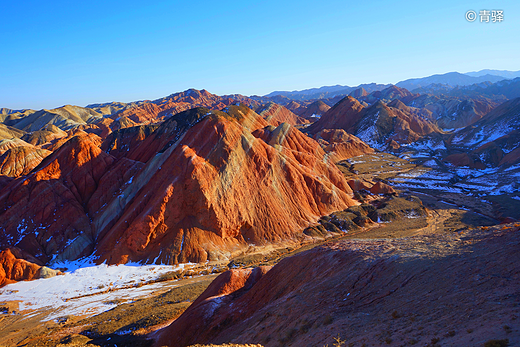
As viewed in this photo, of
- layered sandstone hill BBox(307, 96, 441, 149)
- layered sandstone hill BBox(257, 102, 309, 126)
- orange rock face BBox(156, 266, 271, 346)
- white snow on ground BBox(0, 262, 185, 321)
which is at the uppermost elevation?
layered sandstone hill BBox(257, 102, 309, 126)

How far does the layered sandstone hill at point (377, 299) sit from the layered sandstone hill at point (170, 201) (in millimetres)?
16757

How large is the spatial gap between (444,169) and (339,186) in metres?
50.8

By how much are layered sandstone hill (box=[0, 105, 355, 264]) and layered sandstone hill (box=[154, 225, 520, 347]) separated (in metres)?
16.8

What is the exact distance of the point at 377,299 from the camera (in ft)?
40.0

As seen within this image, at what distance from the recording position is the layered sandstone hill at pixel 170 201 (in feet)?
113

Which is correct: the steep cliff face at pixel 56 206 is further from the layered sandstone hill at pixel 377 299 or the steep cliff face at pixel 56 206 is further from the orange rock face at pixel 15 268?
the layered sandstone hill at pixel 377 299

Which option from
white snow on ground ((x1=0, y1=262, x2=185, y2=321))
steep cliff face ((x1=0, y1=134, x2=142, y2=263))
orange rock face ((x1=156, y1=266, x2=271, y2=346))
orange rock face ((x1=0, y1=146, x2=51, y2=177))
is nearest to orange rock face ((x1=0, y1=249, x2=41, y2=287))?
white snow on ground ((x1=0, y1=262, x2=185, y2=321))

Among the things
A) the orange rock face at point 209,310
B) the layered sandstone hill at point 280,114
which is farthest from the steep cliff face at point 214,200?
the layered sandstone hill at point 280,114

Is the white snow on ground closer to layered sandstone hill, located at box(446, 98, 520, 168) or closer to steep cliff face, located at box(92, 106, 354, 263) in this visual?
steep cliff face, located at box(92, 106, 354, 263)

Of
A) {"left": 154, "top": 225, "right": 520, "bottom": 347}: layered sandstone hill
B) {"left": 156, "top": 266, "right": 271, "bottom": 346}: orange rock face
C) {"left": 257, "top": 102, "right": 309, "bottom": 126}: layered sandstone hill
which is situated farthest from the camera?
{"left": 257, "top": 102, "right": 309, "bottom": 126}: layered sandstone hill

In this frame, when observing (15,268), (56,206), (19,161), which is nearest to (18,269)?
(15,268)

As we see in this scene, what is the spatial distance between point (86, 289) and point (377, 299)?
30056 millimetres

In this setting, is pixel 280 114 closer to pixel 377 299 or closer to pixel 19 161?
pixel 19 161

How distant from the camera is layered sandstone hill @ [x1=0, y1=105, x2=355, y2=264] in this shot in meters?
34.5
